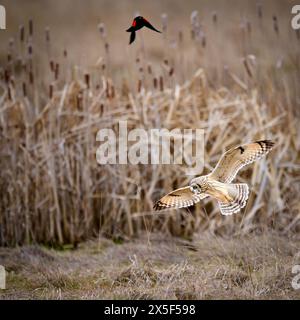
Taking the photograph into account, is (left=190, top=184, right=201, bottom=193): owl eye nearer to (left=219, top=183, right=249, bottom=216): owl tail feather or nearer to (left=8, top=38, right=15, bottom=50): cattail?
(left=219, top=183, right=249, bottom=216): owl tail feather

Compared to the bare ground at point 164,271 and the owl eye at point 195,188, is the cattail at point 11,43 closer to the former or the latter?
the bare ground at point 164,271

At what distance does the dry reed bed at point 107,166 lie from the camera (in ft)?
9.77

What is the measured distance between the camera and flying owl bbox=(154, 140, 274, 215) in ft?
6.21

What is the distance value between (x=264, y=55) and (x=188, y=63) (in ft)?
1.34

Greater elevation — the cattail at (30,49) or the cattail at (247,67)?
the cattail at (30,49)

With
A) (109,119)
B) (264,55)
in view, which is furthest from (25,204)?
(264,55)

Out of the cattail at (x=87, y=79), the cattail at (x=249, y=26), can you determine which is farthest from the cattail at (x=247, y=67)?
the cattail at (x=87, y=79)

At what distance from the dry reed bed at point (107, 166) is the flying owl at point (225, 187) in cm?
102

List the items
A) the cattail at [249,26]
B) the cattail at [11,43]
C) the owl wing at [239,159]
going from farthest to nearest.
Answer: the cattail at [249,26]
the cattail at [11,43]
the owl wing at [239,159]

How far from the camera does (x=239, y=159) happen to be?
1896mm

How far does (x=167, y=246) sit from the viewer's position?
2.67 metres

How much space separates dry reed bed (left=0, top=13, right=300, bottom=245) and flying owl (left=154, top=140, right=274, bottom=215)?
3.36ft

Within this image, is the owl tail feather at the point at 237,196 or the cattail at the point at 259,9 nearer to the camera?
the owl tail feather at the point at 237,196

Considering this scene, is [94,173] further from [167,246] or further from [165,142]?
[167,246]
